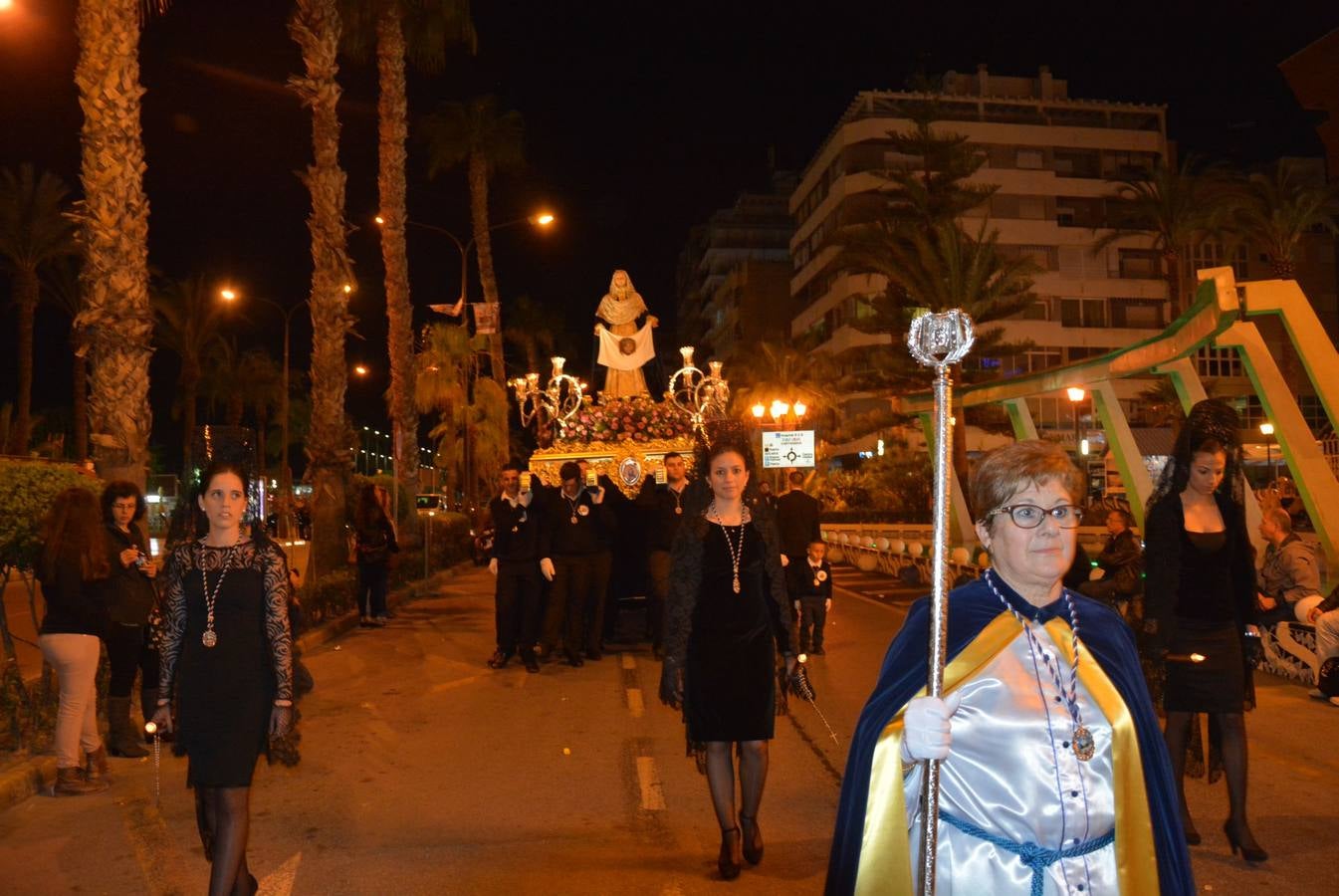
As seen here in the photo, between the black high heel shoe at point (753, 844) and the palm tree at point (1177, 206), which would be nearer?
the black high heel shoe at point (753, 844)

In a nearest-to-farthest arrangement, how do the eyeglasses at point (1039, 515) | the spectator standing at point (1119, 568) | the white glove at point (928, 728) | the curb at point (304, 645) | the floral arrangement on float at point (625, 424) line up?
the white glove at point (928, 728), the eyeglasses at point (1039, 515), the curb at point (304, 645), the spectator standing at point (1119, 568), the floral arrangement on float at point (625, 424)

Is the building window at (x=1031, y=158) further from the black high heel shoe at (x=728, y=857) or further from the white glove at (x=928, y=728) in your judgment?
the white glove at (x=928, y=728)

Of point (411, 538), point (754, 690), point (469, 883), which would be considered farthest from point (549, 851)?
point (411, 538)

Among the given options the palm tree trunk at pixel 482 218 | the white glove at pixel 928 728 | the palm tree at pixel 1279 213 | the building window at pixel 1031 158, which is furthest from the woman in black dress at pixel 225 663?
the building window at pixel 1031 158

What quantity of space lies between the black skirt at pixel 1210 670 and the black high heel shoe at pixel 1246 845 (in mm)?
577

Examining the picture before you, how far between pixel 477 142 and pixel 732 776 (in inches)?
1332

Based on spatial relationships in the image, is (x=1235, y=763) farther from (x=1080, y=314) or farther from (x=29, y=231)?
(x=1080, y=314)

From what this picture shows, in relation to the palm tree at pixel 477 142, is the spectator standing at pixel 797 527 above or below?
below

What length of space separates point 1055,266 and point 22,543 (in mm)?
58307

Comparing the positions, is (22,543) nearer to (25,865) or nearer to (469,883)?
(25,865)

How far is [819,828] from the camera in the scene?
605 centimetres

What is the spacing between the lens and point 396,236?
21969mm

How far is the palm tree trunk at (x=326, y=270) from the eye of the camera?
16.6 meters

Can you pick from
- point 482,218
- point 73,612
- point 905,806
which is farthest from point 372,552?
point 482,218
